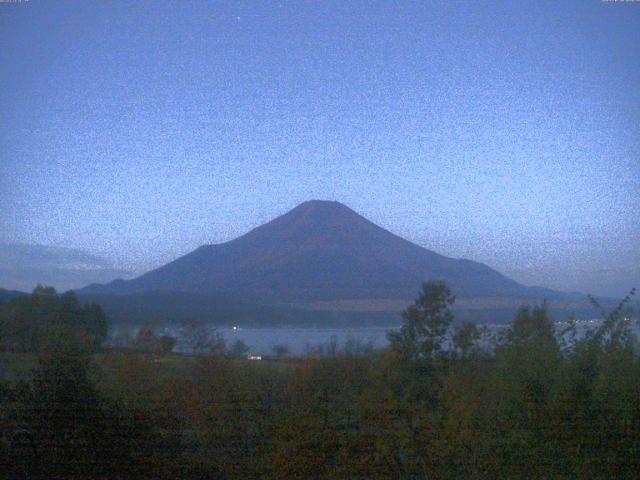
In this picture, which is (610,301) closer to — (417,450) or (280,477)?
(417,450)

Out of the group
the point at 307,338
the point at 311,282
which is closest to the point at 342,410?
the point at 307,338

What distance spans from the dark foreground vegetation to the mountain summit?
8612 mm

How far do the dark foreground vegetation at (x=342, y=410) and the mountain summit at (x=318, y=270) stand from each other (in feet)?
28.3

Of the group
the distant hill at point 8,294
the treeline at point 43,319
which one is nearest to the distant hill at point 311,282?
the treeline at point 43,319

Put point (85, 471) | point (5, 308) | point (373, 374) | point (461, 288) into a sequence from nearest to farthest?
point (85, 471) < point (373, 374) < point (5, 308) < point (461, 288)

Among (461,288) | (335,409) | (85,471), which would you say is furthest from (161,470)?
(461,288)

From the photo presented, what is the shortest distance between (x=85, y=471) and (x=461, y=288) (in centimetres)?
1379

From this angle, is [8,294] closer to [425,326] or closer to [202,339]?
[202,339]

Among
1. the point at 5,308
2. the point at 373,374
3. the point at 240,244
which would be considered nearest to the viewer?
the point at 373,374

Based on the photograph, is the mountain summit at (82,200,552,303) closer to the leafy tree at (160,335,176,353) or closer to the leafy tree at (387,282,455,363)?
the leafy tree at (387,282,455,363)

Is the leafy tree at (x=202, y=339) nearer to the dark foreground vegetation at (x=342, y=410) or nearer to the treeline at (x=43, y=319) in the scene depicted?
the dark foreground vegetation at (x=342, y=410)

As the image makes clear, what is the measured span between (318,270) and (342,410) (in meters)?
16.8

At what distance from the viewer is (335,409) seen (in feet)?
28.9

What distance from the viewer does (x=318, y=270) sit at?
83.5 feet
